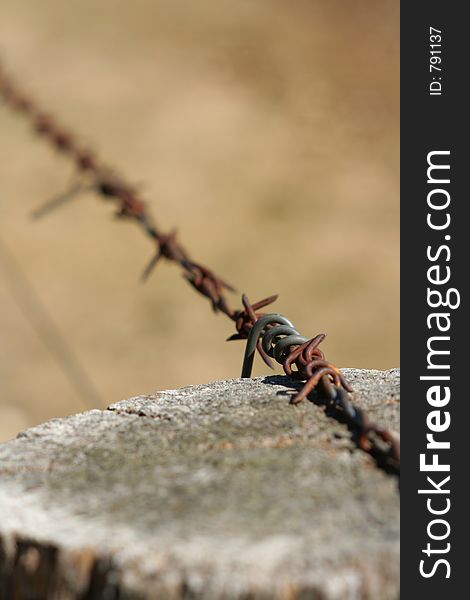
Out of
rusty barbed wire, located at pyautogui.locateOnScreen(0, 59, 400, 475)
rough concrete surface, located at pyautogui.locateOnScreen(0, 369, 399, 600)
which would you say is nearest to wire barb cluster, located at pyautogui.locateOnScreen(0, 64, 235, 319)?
rusty barbed wire, located at pyautogui.locateOnScreen(0, 59, 400, 475)

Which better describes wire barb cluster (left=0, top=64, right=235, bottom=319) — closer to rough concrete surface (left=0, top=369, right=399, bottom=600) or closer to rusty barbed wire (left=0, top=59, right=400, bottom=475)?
rusty barbed wire (left=0, top=59, right=400, bottom=475)

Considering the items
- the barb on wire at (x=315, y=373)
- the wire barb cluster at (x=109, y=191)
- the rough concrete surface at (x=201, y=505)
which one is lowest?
the rough concrete surface at (x=201, y=505)

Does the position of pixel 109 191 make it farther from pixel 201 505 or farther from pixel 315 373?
pixel 201 505

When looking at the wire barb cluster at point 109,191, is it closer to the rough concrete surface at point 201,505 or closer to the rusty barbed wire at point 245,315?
the rusty barbed wire at point 245,315

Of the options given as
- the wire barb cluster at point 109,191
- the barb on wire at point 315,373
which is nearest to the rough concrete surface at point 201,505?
the barb on wire at point 315,373

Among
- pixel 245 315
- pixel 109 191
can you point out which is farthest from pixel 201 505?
pixel 109 191

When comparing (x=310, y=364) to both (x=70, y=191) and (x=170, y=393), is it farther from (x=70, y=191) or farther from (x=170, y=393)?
(x=70, y=191)
